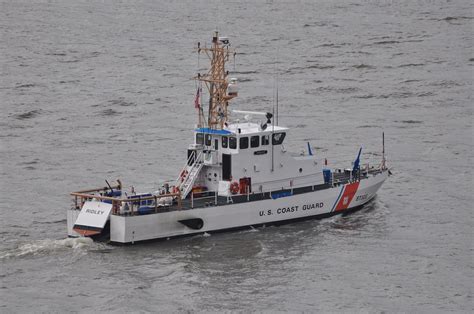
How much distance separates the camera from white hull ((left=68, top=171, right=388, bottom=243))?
43.3 meters

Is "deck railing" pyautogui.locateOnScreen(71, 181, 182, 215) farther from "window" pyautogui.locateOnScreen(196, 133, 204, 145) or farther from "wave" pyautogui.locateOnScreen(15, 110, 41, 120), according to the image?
"wave" pyautogui.locateOnScreen(15, 110, 41, 120)

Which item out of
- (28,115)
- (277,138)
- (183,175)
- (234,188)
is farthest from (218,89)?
(28,115)

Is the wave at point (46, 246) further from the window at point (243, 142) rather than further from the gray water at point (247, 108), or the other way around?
the window at point (243, 142)

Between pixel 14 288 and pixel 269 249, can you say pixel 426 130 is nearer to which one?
pixel 269 249

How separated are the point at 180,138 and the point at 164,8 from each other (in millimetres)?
49861

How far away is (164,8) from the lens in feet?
357

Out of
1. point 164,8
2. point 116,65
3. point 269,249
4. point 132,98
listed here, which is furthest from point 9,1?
point 269,249

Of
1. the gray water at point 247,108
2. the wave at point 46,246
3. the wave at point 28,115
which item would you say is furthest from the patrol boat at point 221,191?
the wave at point 28,115

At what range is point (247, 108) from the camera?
222ft

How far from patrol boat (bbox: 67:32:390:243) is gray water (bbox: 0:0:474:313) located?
789 mm

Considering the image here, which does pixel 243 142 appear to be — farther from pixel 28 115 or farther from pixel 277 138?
pixel 28 115

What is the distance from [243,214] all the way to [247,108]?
22609 millimetres

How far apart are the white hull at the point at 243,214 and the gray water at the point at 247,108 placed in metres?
0.57

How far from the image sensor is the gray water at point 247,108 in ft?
130
